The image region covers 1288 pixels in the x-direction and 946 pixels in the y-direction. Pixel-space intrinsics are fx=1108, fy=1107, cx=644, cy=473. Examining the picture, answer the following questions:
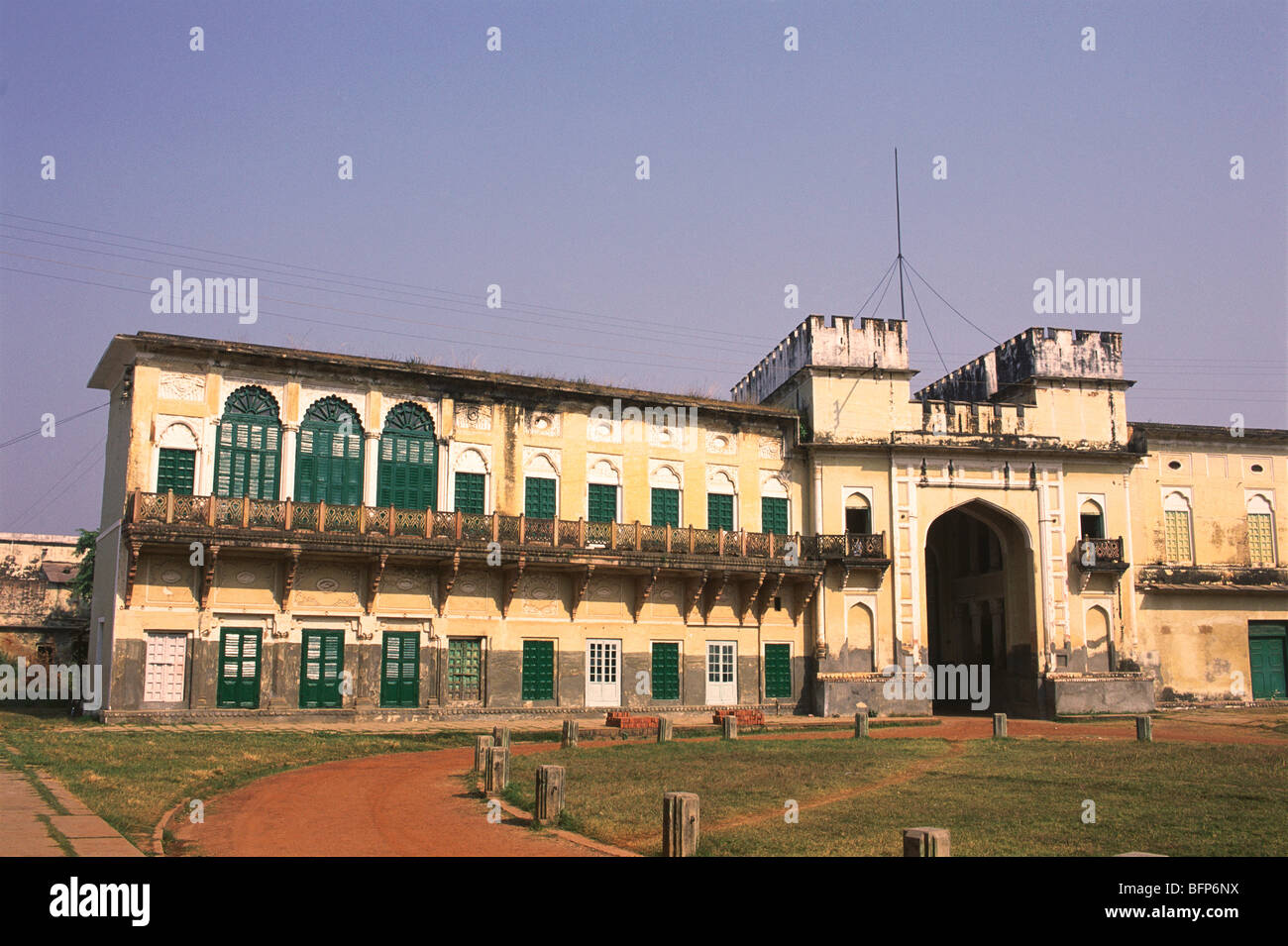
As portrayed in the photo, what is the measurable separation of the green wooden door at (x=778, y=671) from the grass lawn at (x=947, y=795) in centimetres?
1054

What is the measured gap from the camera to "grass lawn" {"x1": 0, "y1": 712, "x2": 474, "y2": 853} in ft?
45.3

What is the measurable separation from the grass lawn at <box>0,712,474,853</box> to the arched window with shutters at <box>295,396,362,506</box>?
6.59 m

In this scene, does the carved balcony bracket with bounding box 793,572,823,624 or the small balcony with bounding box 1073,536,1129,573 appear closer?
the carved balcony bracket with bounding box 793,572,823,624

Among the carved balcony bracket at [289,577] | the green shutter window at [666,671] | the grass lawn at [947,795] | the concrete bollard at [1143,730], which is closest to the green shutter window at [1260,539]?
the concrete bollard at [1143,730]

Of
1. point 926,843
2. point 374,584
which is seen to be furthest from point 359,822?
point 374,584

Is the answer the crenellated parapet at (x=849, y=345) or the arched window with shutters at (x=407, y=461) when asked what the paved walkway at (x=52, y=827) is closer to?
the arched window with shutters at (x=407, y=461)

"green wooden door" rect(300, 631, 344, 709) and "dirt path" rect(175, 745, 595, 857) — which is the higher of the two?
"green wooden door" rect(300, 631, 344, 709)

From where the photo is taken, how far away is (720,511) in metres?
34.3

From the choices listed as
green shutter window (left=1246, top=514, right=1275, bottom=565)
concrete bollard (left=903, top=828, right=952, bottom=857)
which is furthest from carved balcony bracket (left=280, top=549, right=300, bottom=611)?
green shutter window (left=1246, top=514, right=1275, bottom=565)

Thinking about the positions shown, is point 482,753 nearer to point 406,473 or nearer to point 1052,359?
point 406,473

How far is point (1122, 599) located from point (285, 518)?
87.2 ft

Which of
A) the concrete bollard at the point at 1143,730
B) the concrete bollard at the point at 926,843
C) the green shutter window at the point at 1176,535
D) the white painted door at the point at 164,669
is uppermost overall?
the green shutter window at the point at 1176,535

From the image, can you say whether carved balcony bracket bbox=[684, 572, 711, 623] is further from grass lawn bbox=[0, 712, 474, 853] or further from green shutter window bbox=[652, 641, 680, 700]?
grass lawn bbox=[0, 712, 474, 853]

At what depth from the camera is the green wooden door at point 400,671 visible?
29047 mm
